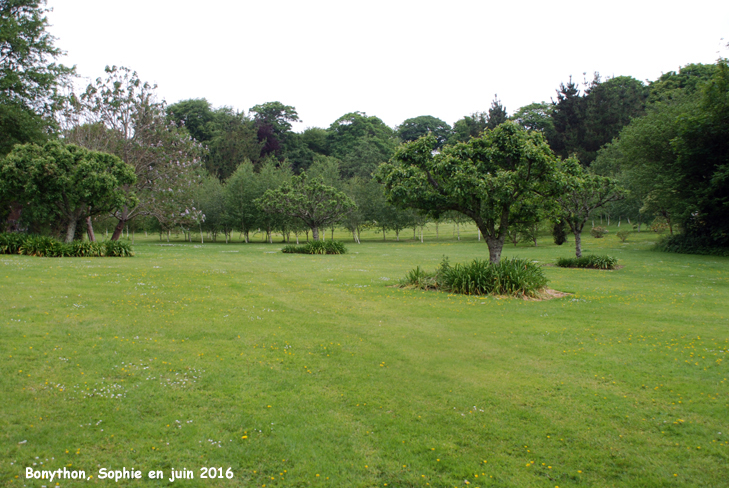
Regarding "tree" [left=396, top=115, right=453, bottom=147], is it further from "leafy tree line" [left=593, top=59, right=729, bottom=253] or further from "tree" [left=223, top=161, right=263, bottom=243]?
"leafy tree line" [left=593, top=59, right=729, bottom=253]

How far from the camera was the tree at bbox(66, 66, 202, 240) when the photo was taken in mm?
40062

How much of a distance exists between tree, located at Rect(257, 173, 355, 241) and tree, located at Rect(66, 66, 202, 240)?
9.12m

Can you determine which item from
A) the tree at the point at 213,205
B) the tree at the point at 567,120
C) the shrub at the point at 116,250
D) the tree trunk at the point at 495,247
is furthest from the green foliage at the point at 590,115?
the shrub at the point at 116,250

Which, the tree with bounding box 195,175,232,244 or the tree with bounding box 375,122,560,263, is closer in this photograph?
the tree with bounding box 375,122,560,263

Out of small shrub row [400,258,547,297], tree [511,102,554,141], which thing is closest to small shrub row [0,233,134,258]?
small shrub row [400,258,547,297]

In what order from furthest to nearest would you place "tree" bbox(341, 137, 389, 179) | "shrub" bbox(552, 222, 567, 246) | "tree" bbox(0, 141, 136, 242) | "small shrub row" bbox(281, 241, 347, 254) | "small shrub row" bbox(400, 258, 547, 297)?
"tree" bbox(341, 137, 389, 179) → "shrub" bbox(552, 222, 567, 246) → "small shrub row" bbox(281, 241, 347, 254) → "tree" bbox(0, 141, 136, 242) → "small shrub row" bbox(400, 258, 547, 297)

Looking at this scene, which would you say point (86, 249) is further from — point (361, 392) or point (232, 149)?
point (232, 149)

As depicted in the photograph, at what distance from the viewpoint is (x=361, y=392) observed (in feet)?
22.9

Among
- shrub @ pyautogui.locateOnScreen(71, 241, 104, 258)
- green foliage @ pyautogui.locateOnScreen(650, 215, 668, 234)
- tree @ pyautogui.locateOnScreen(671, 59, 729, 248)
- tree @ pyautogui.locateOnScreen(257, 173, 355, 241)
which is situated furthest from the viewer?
green foliage @ pyautogui.locateOnScreen(650, 215, 668, 234)

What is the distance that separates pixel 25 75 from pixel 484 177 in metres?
38.2

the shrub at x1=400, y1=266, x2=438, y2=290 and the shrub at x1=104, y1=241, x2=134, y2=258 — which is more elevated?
the shrub at x1=104, y1=241, x2=134, y2=258

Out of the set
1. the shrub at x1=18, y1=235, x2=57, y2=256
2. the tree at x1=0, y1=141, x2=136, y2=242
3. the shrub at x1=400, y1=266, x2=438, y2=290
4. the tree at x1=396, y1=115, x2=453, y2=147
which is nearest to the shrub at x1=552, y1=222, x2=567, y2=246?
the shrub at x1=400, y1=266, x2=438, y2=290

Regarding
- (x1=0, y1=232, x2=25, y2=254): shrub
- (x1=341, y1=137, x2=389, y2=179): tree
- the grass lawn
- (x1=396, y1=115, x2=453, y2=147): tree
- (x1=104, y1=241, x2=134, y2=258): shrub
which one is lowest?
the grass lawn

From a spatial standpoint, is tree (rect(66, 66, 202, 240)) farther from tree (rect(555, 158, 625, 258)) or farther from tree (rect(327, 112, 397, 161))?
tree (rect(327, 112, 397, 161))
